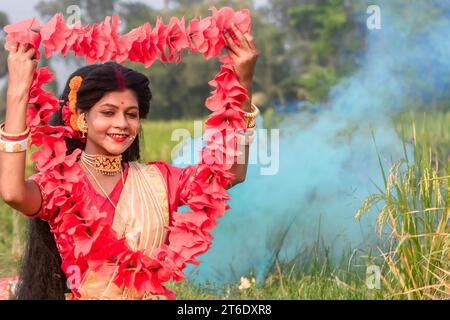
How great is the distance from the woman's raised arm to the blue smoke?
7.49 ft

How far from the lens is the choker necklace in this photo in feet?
11.2

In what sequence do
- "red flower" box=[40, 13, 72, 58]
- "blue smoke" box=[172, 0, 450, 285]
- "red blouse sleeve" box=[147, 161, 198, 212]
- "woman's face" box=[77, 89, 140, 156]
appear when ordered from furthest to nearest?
"blue smoke" box=[172, 0, 450, 285] < "red blouse sleeve" box=[147, 161, 198, 212] < "woman's face" box=[77, 89, 140, 156] < "red flower" box=[40, 13, 72, 58]

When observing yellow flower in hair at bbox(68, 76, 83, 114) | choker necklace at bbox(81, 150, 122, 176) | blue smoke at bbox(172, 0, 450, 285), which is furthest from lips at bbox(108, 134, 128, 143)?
blue smoke at bbox(172, 0, 450, 285)

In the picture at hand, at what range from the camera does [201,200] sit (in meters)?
3.31

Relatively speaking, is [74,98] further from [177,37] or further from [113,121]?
[177,37]

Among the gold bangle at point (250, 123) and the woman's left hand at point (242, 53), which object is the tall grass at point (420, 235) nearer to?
the gold bangle at point (250, 123)

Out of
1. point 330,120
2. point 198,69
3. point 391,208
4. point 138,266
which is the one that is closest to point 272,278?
point 391,208

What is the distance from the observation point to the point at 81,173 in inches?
131

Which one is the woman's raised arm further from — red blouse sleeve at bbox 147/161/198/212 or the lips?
red blouse sleeve at bbox 147/161/198/212

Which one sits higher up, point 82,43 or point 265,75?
point 265,75

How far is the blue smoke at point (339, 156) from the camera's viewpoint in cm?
559

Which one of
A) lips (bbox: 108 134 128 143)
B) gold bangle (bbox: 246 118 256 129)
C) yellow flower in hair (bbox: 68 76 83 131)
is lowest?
lips (bbox: 108 134 128 143)

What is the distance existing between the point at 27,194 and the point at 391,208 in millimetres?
1821

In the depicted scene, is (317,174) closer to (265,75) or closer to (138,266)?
(138,266)
